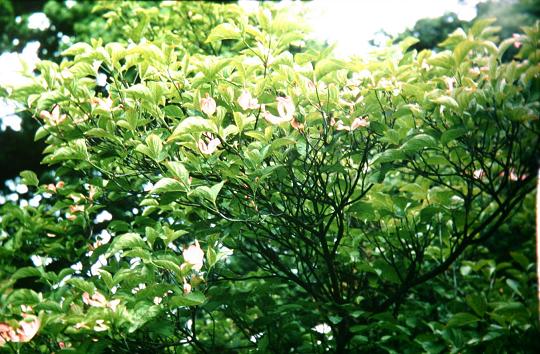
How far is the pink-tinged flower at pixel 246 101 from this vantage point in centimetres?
177

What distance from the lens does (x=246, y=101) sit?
5.83 ft

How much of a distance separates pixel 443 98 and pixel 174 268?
1.00 meters

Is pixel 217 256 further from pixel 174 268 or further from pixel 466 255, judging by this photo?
pixel 466 255

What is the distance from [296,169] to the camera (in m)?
1.99

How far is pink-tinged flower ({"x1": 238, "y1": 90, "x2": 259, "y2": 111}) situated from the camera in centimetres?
→ 177

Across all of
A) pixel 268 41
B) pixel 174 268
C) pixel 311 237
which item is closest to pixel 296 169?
pixel 311 237

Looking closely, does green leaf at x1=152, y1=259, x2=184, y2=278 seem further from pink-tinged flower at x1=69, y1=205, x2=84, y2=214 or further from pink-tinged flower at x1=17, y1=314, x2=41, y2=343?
pink-tinged flower at x1=69, y1=205, x2=84, y2=214

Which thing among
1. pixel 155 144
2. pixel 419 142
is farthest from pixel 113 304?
pixel 419 142

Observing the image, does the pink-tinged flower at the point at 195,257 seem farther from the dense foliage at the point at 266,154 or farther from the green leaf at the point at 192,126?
the green leaf at the point at 192,126

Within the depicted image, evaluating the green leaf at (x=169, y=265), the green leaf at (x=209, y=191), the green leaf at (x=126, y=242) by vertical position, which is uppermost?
the green leaf at (x=209, y=191)

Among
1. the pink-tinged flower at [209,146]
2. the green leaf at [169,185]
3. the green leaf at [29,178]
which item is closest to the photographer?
the green leaf at [169,185]

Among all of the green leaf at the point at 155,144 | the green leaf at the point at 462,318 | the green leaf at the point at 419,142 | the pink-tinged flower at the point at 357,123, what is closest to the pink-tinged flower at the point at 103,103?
the green leaf at the point at 155,144

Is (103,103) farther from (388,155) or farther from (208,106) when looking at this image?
(388,155)

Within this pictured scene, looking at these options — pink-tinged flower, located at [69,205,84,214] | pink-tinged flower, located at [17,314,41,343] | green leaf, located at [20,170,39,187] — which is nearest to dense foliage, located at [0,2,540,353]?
pink-tinged flower, located at [17,314,41,343]
